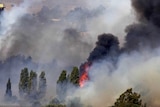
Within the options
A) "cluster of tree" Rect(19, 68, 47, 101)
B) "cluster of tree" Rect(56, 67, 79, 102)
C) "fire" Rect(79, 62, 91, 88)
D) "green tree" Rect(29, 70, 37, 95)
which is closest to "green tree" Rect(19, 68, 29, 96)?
"cluster of tree" Rect(19, 68, 47, 101)

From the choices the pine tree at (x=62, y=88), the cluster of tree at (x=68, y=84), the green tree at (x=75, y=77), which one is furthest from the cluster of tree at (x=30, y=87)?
the green tree at (x=75, y=77)

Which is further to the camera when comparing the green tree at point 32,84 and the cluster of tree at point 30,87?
the green tree at point 32,84

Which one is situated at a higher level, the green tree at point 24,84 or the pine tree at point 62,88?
the green tree at point 24,84

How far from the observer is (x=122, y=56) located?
126562mm

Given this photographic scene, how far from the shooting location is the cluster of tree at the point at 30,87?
136m

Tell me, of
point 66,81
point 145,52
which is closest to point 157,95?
point 145,52

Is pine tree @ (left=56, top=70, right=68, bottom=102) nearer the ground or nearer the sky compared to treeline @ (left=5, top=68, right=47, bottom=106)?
nearer the ground

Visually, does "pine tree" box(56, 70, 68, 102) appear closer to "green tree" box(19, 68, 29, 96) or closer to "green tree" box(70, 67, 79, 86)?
"green tree" box(70, 67, 79, 86)

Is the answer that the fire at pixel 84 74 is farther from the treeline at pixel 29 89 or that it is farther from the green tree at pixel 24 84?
the green tree at pixel 24 84

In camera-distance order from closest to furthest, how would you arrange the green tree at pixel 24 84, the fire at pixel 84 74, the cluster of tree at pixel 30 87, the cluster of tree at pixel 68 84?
the cluster of tree at pixel 68 84 → the fire at pixel 84 74 → the cluster of tree at pixel 30 87 → the green tree at pixel 24 84

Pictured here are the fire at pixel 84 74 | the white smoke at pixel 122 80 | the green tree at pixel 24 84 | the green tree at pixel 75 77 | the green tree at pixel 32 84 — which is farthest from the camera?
the green tree at pixel 32 84

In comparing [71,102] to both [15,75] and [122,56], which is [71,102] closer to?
[122,56]

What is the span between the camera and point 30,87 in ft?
453

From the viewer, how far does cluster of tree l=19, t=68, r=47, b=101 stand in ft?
445
